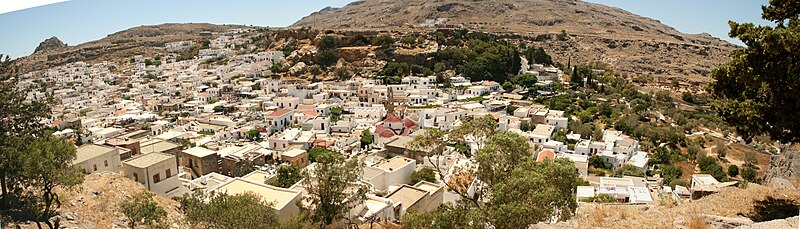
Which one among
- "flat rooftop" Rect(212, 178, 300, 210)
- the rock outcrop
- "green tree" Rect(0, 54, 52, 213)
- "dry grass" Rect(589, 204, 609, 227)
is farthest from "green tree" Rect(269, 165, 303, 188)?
the rock outcrop

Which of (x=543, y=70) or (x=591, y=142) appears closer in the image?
(x=591, y=142)

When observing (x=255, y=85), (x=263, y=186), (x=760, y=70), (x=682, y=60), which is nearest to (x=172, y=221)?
(x=263, y=186)

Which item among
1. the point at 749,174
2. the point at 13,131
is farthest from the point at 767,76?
the point at 749,174

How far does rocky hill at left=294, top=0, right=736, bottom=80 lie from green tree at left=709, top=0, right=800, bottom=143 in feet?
166

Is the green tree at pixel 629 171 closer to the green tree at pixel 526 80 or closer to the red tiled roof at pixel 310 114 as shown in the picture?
the red tiled roof at pixel 310 114

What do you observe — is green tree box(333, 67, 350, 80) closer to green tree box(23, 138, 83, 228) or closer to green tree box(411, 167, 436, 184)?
green tree box(411, 167, 436, 184)

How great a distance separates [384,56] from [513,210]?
3860 cm

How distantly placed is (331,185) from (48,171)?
4.34 m

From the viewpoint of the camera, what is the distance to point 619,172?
18609mm

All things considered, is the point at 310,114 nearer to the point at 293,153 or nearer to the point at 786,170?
the point at 293,153

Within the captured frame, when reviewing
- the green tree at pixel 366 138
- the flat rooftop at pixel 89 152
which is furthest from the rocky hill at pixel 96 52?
the flat rooftop at pixel 89 152

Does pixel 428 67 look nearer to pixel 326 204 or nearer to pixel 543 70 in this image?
pixel 543 70

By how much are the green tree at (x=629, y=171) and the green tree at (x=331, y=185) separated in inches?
518

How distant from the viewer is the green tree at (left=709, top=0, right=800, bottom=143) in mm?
4367
